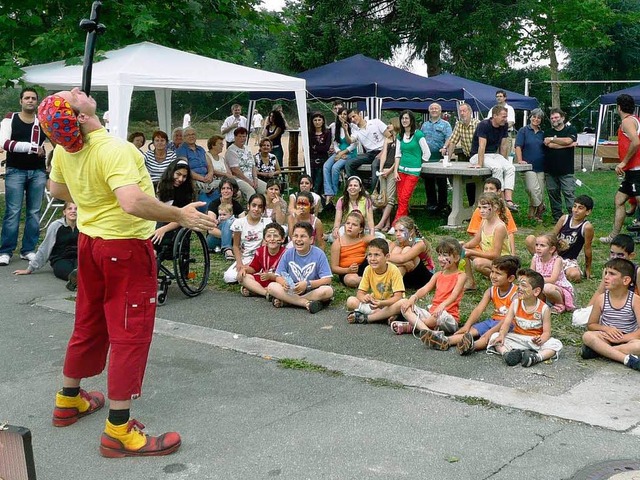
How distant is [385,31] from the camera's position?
28375mm

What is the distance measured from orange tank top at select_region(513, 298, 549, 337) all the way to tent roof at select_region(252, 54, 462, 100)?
9414 mm

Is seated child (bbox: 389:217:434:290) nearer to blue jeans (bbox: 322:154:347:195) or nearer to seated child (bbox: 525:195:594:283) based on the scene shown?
seated child (bbox: 525:195:594:283)

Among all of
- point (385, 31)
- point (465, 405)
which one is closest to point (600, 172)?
point (385, 31)

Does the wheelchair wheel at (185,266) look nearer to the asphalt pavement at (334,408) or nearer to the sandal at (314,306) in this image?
the asphalt pavement at (334,408)

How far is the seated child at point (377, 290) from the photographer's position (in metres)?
6.88

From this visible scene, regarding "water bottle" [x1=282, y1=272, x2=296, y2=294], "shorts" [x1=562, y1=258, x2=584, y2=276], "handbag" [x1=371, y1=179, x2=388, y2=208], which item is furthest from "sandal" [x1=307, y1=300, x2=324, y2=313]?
"handbag" [x1=371, y1=179, x2=388, y2=208]

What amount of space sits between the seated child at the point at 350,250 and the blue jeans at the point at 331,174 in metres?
5.46

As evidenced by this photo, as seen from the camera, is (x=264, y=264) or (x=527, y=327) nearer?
(x=527, y=327)

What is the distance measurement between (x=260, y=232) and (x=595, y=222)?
5927 mm

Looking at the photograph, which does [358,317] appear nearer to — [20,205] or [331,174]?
[20,205]

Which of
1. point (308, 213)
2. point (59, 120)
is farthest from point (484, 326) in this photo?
point (59, 120)

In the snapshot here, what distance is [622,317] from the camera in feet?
19.4

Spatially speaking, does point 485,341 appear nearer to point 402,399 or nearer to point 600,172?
point 402,399

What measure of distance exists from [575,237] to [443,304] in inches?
101
